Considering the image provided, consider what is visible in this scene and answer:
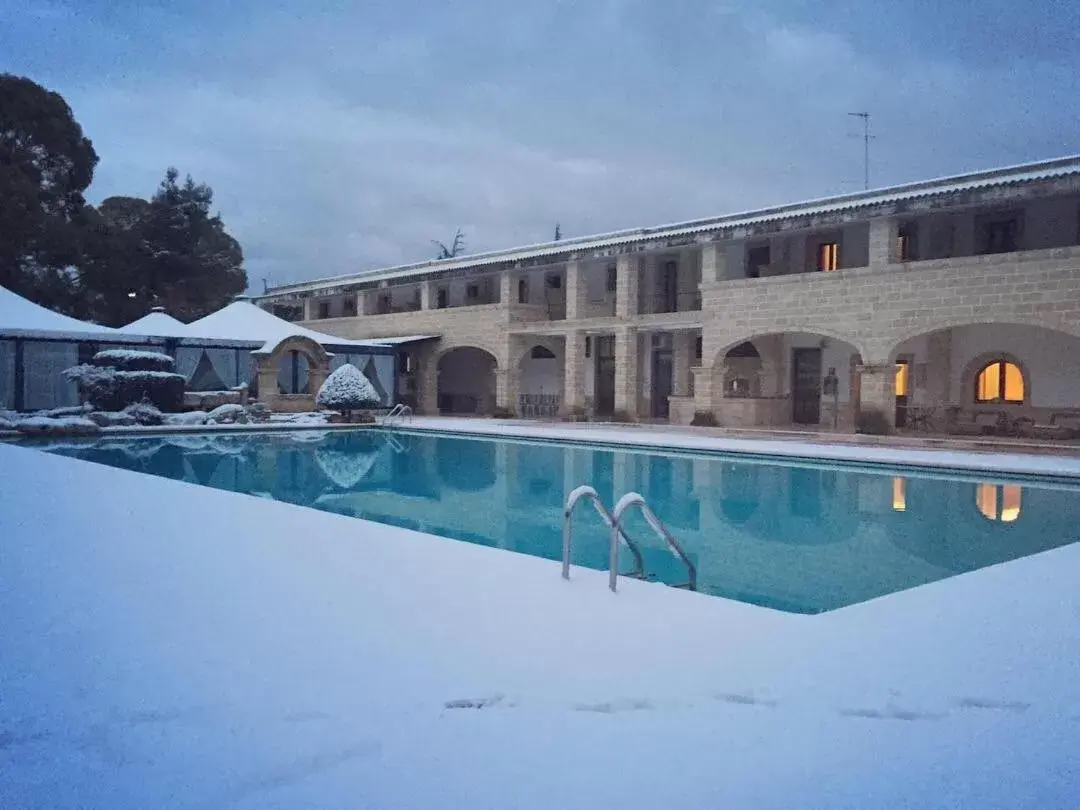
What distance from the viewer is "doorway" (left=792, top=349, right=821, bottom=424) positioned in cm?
2155

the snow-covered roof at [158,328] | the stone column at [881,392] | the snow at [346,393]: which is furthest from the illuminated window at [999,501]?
the snow-covered roof at [158,328]

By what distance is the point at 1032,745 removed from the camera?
2918mm

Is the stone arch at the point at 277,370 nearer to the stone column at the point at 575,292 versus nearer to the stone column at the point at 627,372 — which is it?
the stone column at the point at 575,292

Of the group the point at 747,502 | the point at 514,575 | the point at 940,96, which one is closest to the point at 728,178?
the point at 940,96

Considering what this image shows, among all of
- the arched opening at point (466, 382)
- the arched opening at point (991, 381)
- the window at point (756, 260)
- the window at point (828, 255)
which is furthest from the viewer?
the arched opening at point (466, 382)

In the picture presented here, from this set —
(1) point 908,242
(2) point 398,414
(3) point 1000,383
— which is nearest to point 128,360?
(2) point 398,414

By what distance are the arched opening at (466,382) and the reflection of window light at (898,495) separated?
18524 mm

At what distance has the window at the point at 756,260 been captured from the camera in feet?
69.7

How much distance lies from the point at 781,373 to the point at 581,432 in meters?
6.14

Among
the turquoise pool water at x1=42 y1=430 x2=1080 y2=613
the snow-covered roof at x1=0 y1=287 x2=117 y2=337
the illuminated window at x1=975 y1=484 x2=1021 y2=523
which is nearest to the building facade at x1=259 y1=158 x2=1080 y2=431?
the turquoise pool water at x1=42 y1=430 x2=1080 y2=613

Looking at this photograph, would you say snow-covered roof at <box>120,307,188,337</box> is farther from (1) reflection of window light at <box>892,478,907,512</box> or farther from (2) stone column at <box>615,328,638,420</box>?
(1) reflection of window light at <box>892,478,907,512</box>

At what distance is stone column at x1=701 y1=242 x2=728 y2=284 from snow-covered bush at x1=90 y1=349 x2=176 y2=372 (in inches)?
534

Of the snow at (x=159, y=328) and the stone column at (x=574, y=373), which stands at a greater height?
the snow at (x=159, y=328)

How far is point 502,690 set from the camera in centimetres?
329
